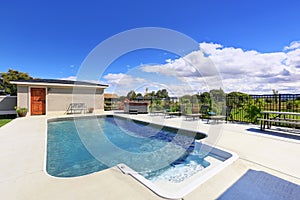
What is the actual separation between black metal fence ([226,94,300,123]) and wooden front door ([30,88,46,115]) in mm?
12844

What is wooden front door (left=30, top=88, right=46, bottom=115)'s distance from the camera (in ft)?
35.9

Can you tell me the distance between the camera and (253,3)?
6.54m

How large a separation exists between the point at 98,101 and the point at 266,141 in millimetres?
12318

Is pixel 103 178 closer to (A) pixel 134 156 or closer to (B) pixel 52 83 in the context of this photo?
(A) pixel 134 156

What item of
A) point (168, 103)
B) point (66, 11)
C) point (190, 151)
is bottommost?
point (190, 151)

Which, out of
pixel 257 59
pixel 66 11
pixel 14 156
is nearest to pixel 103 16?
pixel 66 11

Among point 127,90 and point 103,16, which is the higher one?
point 103,16

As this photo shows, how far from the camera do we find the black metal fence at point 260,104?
617cm

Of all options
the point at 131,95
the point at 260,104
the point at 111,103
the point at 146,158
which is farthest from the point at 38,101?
the point at 260,104

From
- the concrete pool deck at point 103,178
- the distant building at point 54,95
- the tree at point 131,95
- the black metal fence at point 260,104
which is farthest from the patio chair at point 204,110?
the distant building at point 54,95

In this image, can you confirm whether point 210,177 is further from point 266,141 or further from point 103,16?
point 103,16

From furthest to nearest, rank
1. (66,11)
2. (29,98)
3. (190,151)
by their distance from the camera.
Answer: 1. (29,98)
2. (66,11)
3. (190,151)

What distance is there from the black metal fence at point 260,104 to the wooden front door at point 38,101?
12.8 m

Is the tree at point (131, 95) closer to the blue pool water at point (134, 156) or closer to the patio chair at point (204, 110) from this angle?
the patio chair at point (204, 110)
